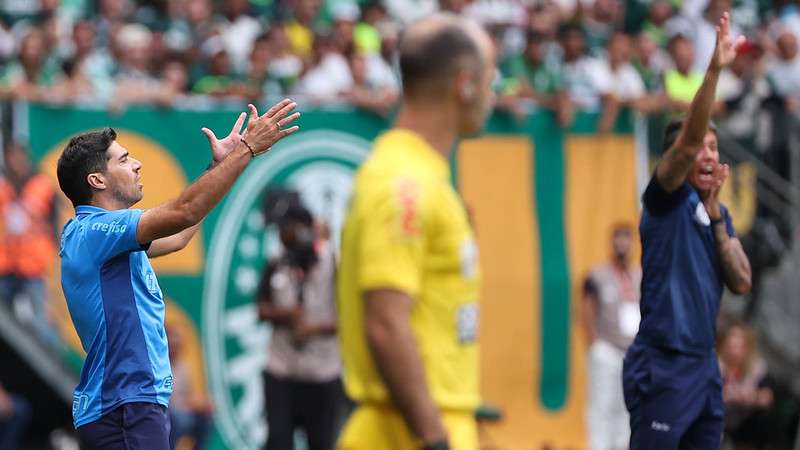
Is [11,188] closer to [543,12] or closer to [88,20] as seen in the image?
[88,20]

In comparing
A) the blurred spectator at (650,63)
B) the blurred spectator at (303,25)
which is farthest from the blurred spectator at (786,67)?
the blurred spectator at (303,25)

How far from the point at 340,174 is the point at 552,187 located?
218cm

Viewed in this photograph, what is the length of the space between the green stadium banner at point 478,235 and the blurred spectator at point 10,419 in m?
0.65

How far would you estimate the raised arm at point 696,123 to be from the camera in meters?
6.62

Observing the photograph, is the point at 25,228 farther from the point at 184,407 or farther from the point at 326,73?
the point at 326,73

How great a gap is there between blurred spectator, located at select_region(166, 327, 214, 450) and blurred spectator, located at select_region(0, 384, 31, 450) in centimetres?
133

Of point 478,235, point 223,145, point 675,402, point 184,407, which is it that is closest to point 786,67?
point 478,235

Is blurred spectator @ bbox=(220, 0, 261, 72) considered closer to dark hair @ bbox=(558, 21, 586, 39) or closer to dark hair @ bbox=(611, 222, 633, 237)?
dark hair @ bbox=(558, 21, 586, 39)

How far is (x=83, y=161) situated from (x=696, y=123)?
285 cm

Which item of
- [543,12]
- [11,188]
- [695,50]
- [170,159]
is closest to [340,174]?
[170,159]

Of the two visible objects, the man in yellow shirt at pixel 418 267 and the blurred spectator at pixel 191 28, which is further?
the blurred spectator at pixel 191 28

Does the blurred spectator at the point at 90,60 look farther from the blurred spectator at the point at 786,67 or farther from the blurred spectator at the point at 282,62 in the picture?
the blurred spectator at the point at 786,67

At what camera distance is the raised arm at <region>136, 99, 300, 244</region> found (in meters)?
6.12

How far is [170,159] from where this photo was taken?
1299cm
